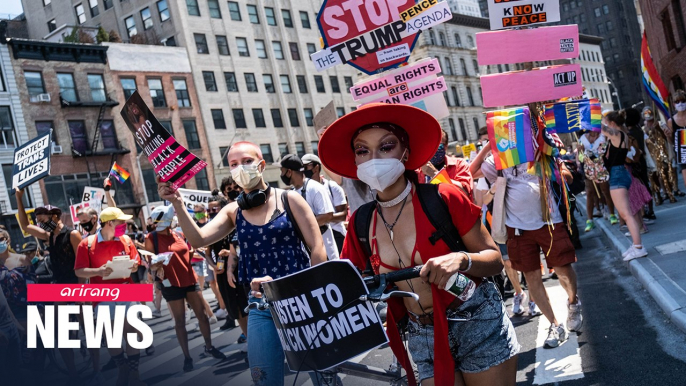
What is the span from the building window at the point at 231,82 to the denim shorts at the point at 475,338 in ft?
155

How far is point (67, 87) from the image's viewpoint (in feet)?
135

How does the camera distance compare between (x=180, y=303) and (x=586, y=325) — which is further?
(x=180, y=303)

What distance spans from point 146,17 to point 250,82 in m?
8.52

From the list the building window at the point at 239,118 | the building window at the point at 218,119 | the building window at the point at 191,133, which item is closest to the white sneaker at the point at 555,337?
the building window at the point at 191,133

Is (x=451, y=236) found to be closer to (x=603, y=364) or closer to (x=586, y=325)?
(x=603, y=364)

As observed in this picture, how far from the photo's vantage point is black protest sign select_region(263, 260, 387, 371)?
2.82 m

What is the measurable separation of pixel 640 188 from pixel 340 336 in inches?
359

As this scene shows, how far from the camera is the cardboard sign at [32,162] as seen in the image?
1012 centimetres

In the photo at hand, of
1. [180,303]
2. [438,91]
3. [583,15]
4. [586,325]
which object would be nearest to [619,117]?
[438,91]

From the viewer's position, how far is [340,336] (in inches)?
114

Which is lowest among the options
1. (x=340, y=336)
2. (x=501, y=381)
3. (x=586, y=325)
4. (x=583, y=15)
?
(x=586, y=325)

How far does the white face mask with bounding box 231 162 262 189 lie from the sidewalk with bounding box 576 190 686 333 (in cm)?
357

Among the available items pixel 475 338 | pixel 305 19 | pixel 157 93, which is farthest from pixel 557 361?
pixel 305 19

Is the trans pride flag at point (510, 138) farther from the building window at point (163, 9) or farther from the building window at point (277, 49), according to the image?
the building window at point (277, 49)
